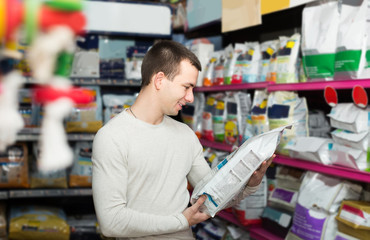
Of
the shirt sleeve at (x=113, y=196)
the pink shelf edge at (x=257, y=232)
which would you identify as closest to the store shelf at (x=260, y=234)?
the pink shelf edge at (x=257, y=232)

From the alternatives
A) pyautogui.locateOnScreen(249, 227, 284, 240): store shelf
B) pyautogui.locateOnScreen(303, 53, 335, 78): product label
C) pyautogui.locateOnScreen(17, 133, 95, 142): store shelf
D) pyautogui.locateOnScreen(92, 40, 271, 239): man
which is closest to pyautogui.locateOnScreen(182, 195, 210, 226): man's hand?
pyautogui.locateOnScreen(92, 40, 271, 239): man

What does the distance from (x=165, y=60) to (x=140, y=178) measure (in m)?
0.49

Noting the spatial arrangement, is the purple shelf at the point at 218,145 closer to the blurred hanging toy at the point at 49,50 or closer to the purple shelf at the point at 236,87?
the purple shelf at the point at 236,87

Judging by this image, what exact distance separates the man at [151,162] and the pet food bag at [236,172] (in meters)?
0.06

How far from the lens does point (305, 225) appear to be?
8.36ft

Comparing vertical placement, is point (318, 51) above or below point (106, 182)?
above

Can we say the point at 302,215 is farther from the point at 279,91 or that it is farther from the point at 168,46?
the point at 168,46

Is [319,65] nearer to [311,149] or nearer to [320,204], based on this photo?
[311,149]

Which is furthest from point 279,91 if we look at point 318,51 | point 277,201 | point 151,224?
point 151,224

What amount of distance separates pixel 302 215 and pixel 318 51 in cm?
94

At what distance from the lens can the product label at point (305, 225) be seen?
2471mm

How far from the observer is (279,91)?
9.58 feet

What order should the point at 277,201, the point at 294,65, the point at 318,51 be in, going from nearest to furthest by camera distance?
the point at 318,51, the point at 294,65, the point at 277,201

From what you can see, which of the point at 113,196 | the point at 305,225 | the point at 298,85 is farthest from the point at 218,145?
the point at 113,196
